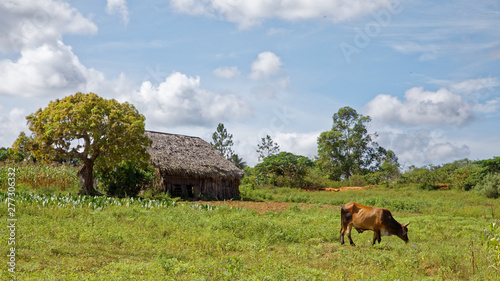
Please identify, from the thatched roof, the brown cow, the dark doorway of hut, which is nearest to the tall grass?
the thatched roof

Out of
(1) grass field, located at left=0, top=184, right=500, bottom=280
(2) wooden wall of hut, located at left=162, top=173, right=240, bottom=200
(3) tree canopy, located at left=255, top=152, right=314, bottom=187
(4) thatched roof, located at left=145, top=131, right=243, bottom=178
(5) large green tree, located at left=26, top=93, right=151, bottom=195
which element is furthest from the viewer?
(3) tree canopy, located at left=255, top=152, right=314, bottom=187

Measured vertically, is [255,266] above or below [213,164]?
below

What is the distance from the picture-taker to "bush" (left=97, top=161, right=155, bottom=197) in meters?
25.0

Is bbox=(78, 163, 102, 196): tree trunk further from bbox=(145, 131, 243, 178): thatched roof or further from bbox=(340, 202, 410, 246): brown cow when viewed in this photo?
bbox=(340, 202, 410, 246): brown cow

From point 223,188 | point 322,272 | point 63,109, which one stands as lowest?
point 322,272

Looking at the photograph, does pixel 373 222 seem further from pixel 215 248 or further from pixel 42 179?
pixel 42 179

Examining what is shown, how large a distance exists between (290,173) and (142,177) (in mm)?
17369

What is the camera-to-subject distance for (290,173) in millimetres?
39406

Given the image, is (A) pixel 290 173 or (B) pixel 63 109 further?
(A) pixel 290 173

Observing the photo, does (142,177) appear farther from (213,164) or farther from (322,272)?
(322,272)

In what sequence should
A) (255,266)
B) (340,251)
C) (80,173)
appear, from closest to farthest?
(255,266) < (340,251) < (80,173)

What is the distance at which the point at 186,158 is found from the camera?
27.8 meters

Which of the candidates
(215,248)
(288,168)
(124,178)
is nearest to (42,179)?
(124,178)

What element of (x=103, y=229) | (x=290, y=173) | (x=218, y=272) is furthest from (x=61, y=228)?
(x=290, y=173)
